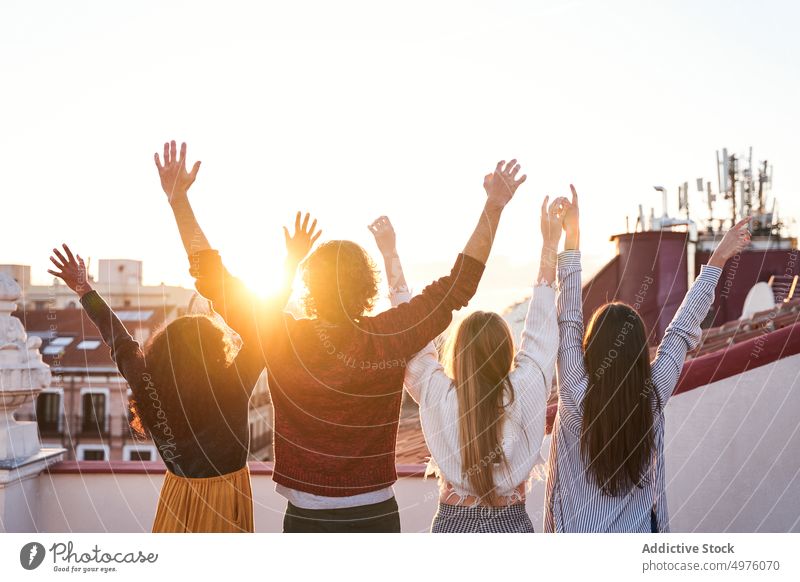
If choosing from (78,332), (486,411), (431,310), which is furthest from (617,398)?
(78,332)

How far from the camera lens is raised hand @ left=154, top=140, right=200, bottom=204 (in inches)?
69.0

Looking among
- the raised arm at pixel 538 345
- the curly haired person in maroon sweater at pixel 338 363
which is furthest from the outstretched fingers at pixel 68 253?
the raised arm at pixel 538 345

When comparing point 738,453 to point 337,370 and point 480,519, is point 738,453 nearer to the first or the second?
point 480,519

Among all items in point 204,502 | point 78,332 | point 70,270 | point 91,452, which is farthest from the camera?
point 91,452

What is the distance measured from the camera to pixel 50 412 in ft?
49.1

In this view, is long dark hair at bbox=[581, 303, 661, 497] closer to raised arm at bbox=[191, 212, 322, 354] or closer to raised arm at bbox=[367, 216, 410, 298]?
raised arm at bbox=[367, 216, 410, 298]

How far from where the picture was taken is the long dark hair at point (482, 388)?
4.92ft

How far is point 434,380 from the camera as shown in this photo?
158 centimetres

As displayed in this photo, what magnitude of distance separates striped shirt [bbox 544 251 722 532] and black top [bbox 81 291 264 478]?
0.68 meters

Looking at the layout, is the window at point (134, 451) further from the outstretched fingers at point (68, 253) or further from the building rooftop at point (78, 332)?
the outstretched fingers at point (68, 253)

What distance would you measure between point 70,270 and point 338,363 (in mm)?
751
